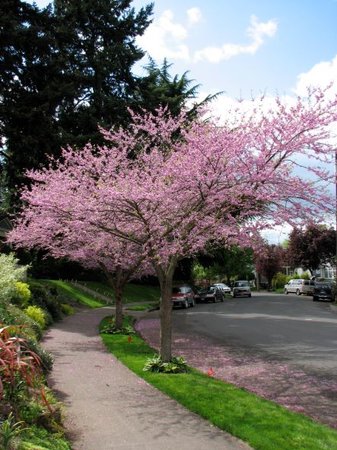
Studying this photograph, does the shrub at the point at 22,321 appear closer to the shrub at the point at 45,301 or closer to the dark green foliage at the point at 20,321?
the dark green foliage at the point at 20,321

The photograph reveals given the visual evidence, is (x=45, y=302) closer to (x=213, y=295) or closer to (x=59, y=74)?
(x=59, y=74)

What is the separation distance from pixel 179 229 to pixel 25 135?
1432 centimetres

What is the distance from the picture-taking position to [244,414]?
7.50 m

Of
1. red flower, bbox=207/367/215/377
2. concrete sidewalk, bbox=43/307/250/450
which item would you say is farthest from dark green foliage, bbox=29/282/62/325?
red flower, bbox=207/367/215/377

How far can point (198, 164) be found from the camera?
995cm

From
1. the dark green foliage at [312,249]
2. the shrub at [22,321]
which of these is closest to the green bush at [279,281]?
the dark green foliage at [312,249]

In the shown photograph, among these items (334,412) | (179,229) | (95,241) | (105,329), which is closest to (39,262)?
(105,329)

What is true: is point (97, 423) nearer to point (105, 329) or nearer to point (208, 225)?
point (208, 225)

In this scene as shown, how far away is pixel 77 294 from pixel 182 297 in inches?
287

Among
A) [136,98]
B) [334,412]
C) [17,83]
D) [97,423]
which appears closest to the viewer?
[97,423]

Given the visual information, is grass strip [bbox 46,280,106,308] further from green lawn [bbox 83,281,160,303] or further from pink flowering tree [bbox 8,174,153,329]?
pink flowering tree [bbox 8,174,153,329]

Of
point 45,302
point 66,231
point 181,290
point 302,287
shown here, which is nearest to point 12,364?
point 66,231

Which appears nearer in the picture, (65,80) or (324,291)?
(65,80)

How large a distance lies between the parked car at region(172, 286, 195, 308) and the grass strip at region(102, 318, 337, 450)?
2416 cm
